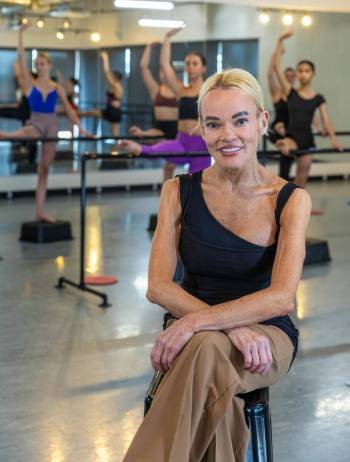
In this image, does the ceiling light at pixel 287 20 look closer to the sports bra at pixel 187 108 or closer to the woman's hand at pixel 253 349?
the sports bra at pixel 187 108

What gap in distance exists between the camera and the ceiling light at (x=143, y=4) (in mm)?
10250

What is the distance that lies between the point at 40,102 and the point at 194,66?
A: 1699 mm

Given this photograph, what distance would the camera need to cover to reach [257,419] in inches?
87.3

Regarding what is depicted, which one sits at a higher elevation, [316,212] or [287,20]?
[287,20]

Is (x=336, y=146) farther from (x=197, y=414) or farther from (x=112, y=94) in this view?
(x=197, y=414)

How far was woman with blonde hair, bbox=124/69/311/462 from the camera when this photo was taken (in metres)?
2.05

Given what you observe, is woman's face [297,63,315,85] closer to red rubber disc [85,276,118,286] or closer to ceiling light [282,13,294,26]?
red rubber disc [85,276,118,286]

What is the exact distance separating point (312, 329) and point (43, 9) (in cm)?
674

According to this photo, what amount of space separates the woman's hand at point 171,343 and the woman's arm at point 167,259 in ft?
0.42

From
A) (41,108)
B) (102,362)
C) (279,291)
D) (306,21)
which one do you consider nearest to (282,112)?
(41,108)

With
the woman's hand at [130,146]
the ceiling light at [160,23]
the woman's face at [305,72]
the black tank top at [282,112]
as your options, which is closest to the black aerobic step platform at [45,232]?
the woman's hand at [130,146]

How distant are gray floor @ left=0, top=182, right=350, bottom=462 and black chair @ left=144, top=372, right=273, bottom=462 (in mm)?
866

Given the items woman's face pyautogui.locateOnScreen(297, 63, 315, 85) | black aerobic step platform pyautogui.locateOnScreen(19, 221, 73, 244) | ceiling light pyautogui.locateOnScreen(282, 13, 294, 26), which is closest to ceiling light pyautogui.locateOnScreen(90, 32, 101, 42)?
ceiling light pyautogui.locateOnScreen(282, 13, 294, 26)

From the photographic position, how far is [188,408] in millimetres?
2027
